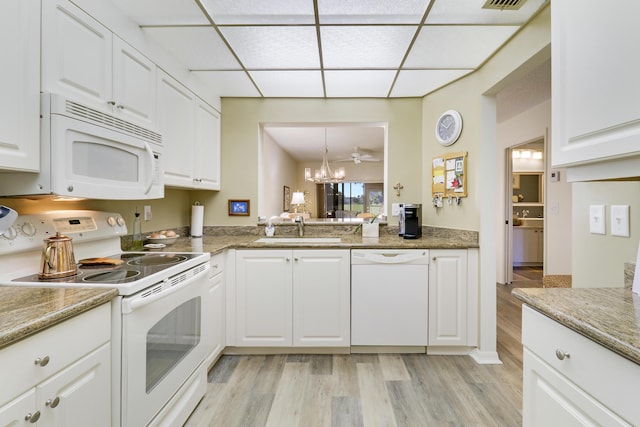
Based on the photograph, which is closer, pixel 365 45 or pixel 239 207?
pixel 365 45

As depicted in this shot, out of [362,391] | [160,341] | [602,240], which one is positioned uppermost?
[602,240]

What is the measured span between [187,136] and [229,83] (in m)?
0.62

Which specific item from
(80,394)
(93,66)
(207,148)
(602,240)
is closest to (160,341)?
(80,394)

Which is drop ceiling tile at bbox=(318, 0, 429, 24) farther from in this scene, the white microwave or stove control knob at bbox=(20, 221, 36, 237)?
stove control knob at bbox=(20, 221, 36, 237)

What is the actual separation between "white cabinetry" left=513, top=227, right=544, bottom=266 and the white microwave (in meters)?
5.91

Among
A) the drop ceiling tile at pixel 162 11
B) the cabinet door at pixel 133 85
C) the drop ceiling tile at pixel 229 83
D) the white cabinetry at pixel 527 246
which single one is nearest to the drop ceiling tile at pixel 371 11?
the drop ceiling tile at pixel 162 11

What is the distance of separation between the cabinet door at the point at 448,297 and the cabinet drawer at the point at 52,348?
2003mm

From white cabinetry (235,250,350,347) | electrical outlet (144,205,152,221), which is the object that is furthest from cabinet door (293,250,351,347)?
electrical outlet (144,205,152,221)

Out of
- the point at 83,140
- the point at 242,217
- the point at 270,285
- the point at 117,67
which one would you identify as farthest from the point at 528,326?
the point at 242,217

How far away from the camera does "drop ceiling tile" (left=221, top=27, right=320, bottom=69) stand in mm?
1759

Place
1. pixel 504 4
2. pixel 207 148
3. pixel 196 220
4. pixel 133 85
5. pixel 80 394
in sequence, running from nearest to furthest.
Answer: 1. pixel 80 394
2. pixel 504 4
3. pixel 133 85
4. pixel 207 148
5. pixel 196 220

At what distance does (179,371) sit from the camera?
1476 mm

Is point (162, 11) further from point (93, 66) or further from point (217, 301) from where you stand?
point (217, 301)

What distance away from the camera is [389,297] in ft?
7.29
